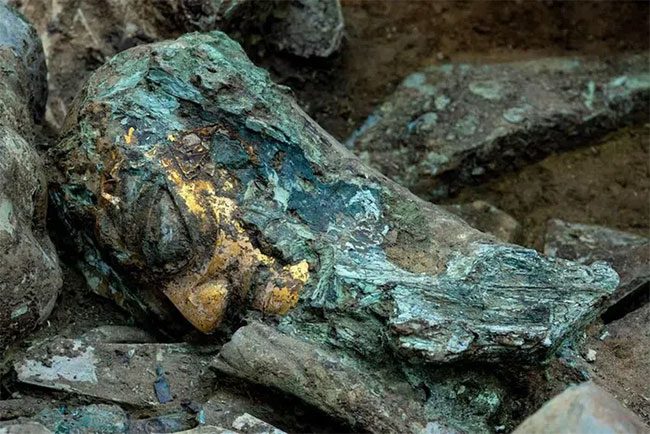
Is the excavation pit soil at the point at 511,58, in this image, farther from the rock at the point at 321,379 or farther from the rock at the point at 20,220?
the rock at the point at 321,379

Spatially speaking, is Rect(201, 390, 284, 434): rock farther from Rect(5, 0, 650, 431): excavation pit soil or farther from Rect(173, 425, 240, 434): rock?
Rect(5, 0, 650, 431): excavation pit soil

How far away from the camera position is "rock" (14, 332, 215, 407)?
2.27 metres

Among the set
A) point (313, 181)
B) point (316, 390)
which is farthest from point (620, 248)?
point (316, 390)

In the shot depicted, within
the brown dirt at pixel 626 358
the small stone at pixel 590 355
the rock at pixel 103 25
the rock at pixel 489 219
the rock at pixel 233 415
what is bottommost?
the brown dirt at pixel 626 358

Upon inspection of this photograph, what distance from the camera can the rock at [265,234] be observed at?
2240 mm

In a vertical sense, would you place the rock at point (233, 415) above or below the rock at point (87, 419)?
below

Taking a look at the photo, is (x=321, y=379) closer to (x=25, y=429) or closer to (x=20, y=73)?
(x=25, y=429)

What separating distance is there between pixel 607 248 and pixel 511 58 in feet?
2.65

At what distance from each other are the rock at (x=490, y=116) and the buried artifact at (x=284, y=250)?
2.65 feet

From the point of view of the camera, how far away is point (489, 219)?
3.15 meters

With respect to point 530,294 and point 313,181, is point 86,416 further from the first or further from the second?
point 530,294

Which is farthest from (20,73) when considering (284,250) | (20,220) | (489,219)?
(489,219)

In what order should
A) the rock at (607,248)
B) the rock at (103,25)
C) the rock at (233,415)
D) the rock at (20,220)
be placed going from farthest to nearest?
1. the rock at (103,25)
2. the rock at (607,248)
3. the rock at (20,220)
4. the rock at (233,415)

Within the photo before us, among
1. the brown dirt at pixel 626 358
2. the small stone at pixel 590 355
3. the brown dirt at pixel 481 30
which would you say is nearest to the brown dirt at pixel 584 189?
the brown dirt at pixel 481 30
